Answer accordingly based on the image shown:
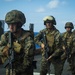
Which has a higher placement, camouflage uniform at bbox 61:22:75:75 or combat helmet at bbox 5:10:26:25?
combat helmet at bbox 5:10:26:25

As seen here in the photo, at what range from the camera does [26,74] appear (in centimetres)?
517

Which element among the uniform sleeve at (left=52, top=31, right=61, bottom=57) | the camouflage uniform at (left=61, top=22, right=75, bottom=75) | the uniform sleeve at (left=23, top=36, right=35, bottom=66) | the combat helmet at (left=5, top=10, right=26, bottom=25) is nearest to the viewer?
the uniform sleeve at (left=23, top=36, right=35, bottom=66)

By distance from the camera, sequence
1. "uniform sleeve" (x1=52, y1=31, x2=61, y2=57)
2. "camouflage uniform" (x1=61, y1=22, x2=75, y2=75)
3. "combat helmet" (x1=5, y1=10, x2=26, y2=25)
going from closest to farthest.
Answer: "combat helmet" (x1=5, y1=10, x2=26, y2=25) → "uniform sleeve" (x1=52, y1=31, x2=61, y2=57) → "camouflage uniform" (x1=61, y1=22, x2=75, y2=75)

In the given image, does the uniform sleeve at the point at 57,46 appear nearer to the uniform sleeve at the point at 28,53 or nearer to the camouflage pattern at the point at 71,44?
the camouflage pattern at the point at 71,44

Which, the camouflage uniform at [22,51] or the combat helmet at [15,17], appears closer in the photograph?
the camouflage uniform at [22,51]

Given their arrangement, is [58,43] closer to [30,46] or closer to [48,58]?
[48,58]

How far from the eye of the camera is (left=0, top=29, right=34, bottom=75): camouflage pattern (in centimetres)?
498

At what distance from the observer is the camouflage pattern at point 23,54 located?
4.98m

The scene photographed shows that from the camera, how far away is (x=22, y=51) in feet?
16.8

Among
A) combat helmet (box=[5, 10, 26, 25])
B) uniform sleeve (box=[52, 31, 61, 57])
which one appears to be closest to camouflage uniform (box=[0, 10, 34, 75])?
combat helmet (box=[5, 10, 26, 25])

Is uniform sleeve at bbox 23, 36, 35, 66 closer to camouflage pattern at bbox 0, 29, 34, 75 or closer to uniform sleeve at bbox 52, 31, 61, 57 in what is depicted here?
camouflage pattern at bbox 0, 29, 34, 75

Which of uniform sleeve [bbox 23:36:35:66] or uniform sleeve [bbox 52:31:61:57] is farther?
uniform sleeve [bbox 52:31:61:57]

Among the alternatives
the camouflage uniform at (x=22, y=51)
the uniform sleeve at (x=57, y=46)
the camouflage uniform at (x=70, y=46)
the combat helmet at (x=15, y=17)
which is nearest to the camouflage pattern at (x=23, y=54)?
the camouflage uniform at (x=22, y=51)

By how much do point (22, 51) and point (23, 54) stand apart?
0.18ft
